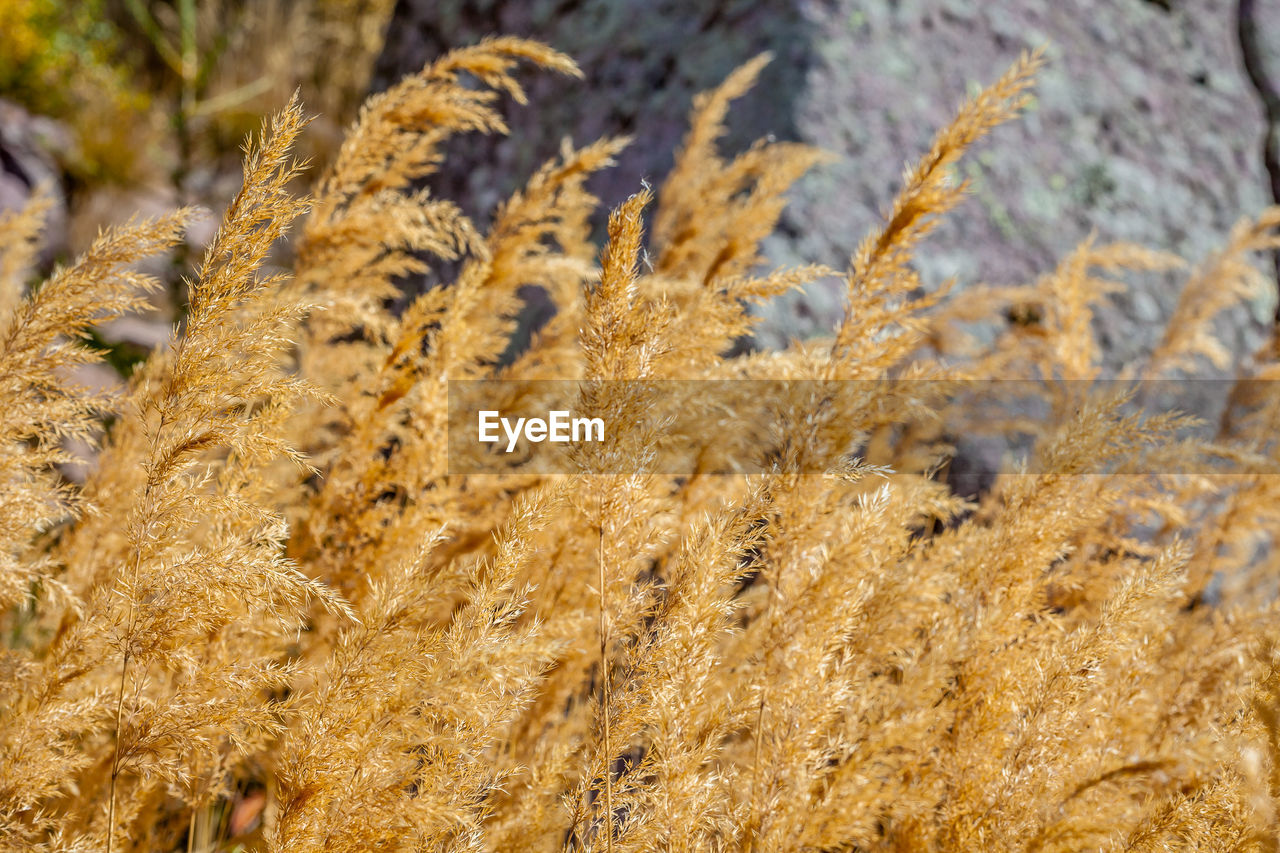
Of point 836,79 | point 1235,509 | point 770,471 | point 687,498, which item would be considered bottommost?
point 1235,509

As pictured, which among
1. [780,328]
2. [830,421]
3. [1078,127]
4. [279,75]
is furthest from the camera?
[279,75]

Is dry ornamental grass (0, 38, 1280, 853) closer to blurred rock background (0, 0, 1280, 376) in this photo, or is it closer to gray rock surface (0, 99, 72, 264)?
blurred rock background (0, 0, 1280, 376)

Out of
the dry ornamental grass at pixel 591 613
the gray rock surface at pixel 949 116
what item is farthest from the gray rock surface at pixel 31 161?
the dry ornamental grass at pixel 591 613

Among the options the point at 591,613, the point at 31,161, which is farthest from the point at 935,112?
the point at 31,161

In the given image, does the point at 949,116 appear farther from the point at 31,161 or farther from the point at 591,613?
the point at 31,161

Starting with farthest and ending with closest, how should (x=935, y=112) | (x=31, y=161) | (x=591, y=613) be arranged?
(x=31, y=161) → (x=935, y=112) → (x=591, y=613)

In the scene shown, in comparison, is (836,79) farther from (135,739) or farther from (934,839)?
(135,739)

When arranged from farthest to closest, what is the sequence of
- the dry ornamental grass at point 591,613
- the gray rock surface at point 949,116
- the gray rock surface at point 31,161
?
the gray rock surface at point 31,161 → the gray rock surface at point 949,116 → the dry ornamental grass at point 591,613

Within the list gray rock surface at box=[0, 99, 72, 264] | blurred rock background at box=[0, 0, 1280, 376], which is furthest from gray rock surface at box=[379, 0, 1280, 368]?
gray rock surface at box=[0, 99, 72, 264]

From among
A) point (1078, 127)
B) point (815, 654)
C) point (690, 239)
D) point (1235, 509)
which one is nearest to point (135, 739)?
point (815, 654)

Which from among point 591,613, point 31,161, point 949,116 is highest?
point 31,161

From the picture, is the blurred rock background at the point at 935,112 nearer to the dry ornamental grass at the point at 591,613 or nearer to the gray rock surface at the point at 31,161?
the dry ornamental grass at the point at 591,613
